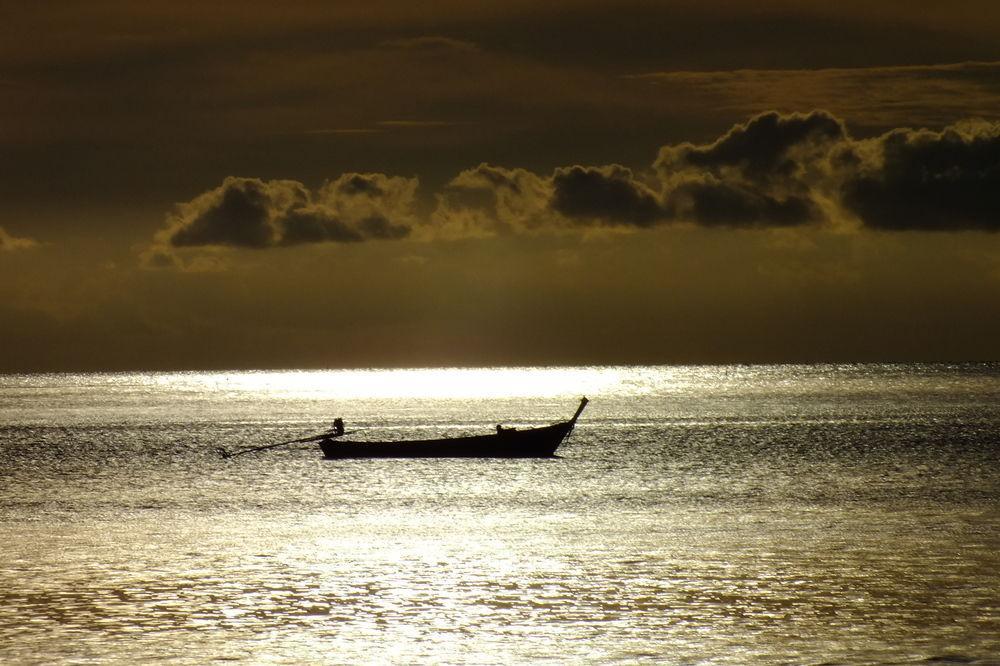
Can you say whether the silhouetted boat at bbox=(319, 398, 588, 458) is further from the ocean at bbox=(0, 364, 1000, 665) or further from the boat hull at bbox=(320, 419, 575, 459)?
the ocean at bbox=(0, 364, 1000, 665)

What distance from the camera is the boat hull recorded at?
8475cm

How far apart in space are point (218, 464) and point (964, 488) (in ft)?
150

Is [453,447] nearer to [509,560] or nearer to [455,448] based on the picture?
[455,448]

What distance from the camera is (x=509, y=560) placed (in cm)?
3919

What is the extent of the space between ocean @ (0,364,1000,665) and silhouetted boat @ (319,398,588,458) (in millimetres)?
1370

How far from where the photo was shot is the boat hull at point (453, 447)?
3337 inches

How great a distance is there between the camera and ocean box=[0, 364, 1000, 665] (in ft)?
93.3

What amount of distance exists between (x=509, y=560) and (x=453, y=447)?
148 ft

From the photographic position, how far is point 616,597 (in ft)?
A: 108

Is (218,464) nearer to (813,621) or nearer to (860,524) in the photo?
(860,524)

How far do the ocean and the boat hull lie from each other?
1378 millimetres

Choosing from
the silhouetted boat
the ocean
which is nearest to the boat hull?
the silhouetted boat

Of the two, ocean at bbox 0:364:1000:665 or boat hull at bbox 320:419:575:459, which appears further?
boat hull at bbox 320:419:575:459

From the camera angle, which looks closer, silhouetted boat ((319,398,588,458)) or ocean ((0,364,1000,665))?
ocean ((0,364,1000,665))
